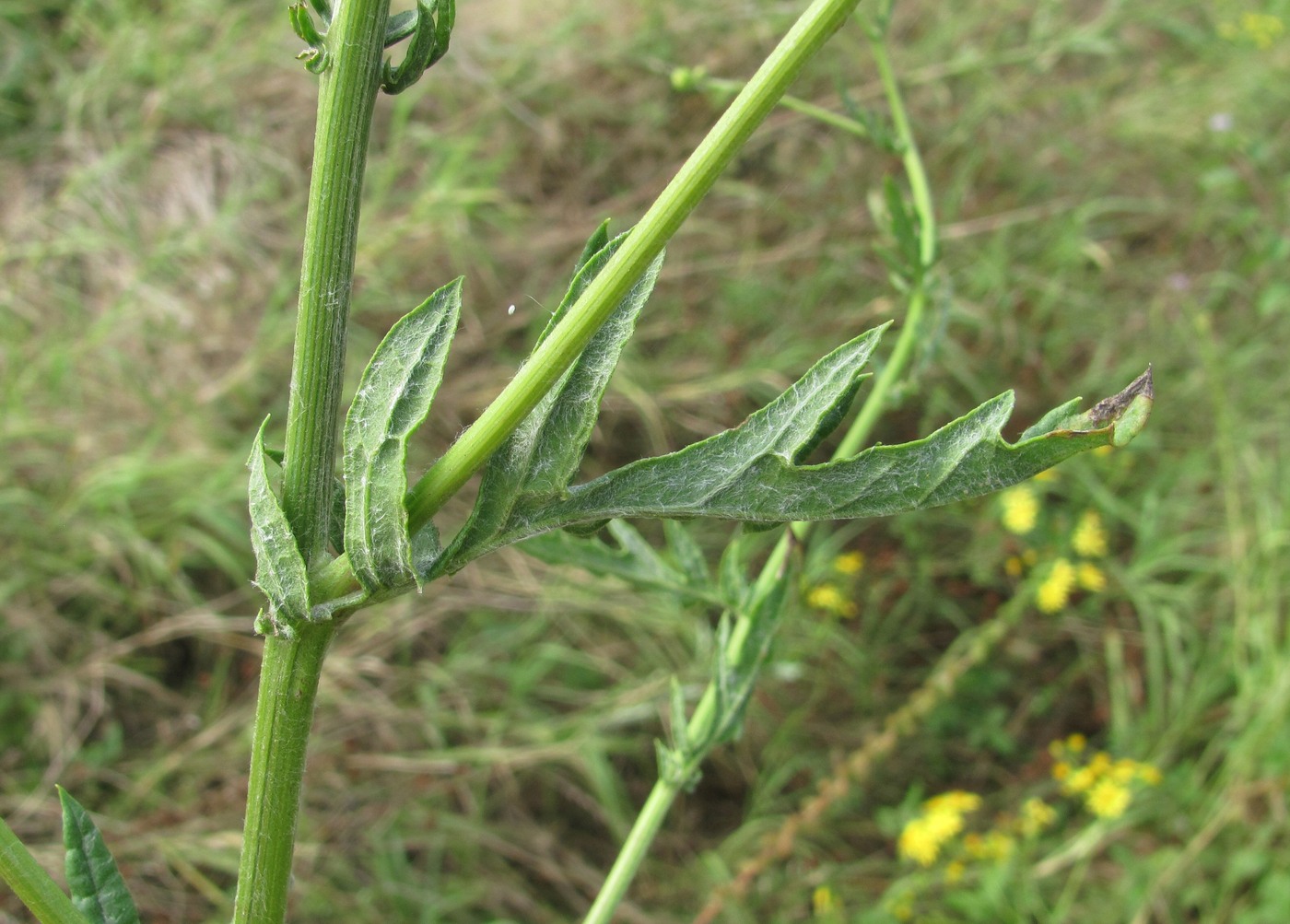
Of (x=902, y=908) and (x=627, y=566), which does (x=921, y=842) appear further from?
(x=627, y=566)

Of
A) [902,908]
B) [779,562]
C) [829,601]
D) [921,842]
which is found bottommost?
[902,908]

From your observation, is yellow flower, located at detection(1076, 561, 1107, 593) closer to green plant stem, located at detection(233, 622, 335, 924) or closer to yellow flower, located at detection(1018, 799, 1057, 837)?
yellow flower, located at detection(1018, 799, 1057, 837)

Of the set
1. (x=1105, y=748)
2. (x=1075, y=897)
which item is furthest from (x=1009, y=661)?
(x=1075, y=897)

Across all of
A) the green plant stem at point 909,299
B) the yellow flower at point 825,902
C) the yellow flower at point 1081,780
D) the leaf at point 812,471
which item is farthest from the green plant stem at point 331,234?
the yellow flower at point 1081,780

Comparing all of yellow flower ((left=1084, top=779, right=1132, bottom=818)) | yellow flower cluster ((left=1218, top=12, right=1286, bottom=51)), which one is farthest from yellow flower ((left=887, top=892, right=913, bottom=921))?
yellow flower cluster ((left=1218, top=12, right=1286, bottom=51))

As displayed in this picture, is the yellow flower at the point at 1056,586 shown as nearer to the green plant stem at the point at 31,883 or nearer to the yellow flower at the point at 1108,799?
the yellow flower at the point at 1108,799

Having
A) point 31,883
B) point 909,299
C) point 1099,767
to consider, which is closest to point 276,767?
point 31,883

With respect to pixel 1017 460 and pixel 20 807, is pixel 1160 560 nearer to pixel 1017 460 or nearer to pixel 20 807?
pixel 1017 460
